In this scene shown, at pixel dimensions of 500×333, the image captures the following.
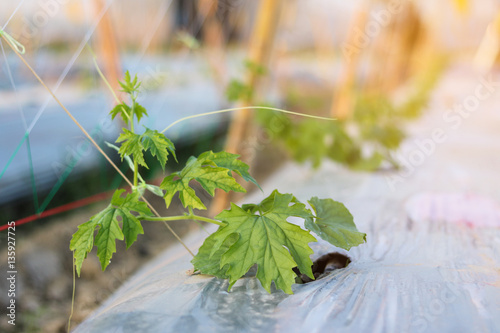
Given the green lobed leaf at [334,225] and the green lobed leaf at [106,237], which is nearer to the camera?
the green lobed leaf at [106,237]

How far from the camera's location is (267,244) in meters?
0.71

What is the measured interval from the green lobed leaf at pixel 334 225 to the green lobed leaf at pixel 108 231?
28cm

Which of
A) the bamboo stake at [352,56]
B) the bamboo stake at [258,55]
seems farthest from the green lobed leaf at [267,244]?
the bamboo stake at [352,56]

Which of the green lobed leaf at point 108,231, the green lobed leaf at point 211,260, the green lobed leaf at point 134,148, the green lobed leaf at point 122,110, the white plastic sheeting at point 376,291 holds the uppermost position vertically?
the green lobed leaf at point 122,110

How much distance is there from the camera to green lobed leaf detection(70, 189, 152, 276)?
2.33 feet

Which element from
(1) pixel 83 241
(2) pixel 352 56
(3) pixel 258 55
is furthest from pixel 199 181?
(2) pixel 352 56

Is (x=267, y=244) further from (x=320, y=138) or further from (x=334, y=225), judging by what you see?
(x=320, y=138)

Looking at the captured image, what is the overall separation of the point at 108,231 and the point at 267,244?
248mm

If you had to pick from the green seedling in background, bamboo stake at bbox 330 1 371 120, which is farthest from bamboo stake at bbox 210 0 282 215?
bamboo stake at bbox 330 1 371 120

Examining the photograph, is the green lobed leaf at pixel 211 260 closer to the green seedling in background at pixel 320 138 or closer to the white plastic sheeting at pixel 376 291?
the white plastic sheeting at pixel 376 291

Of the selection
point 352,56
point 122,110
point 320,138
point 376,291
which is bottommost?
point 376,291

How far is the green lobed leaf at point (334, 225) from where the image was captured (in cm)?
81

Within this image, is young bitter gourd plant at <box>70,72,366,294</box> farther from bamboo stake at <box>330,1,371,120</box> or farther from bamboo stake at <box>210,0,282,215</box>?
bamboo stake at <box>330,1,371,120</box>

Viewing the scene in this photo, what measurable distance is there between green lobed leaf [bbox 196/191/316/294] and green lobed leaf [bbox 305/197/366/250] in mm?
51
